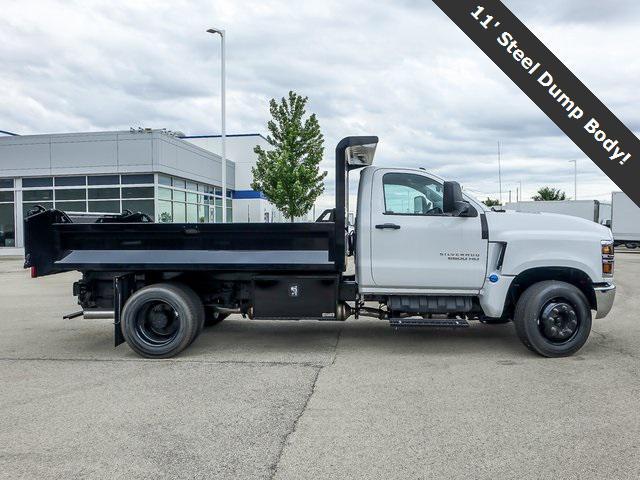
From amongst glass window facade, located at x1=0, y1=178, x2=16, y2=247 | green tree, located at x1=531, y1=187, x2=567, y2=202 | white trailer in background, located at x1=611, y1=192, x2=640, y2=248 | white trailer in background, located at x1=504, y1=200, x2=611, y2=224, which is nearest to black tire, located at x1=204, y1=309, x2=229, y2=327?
glass window facade, located at x1=0, y1=178, x2=16, y2=247

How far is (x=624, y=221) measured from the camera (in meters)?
31.0

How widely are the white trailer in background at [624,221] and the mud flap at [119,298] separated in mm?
29776

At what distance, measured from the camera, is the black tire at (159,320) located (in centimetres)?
656

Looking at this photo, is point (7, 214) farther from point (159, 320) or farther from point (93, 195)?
point (159, 320)

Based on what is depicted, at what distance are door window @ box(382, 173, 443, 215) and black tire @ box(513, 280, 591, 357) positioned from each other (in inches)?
57.5

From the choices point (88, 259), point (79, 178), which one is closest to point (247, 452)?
point (88, 259)

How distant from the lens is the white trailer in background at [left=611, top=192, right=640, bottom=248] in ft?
100

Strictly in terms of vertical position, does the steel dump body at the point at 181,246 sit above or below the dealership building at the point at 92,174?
below

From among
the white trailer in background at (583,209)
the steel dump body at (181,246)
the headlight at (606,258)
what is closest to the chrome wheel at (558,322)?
the headlight at (606,258)

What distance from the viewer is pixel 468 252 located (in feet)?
21.4

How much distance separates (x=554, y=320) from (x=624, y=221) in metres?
28.4

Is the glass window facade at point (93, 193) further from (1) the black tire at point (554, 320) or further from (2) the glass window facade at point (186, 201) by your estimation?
(1) the black tire at point (554, 320)

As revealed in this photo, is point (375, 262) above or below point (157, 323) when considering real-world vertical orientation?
above

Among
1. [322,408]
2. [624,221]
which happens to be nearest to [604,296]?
[322,408]
